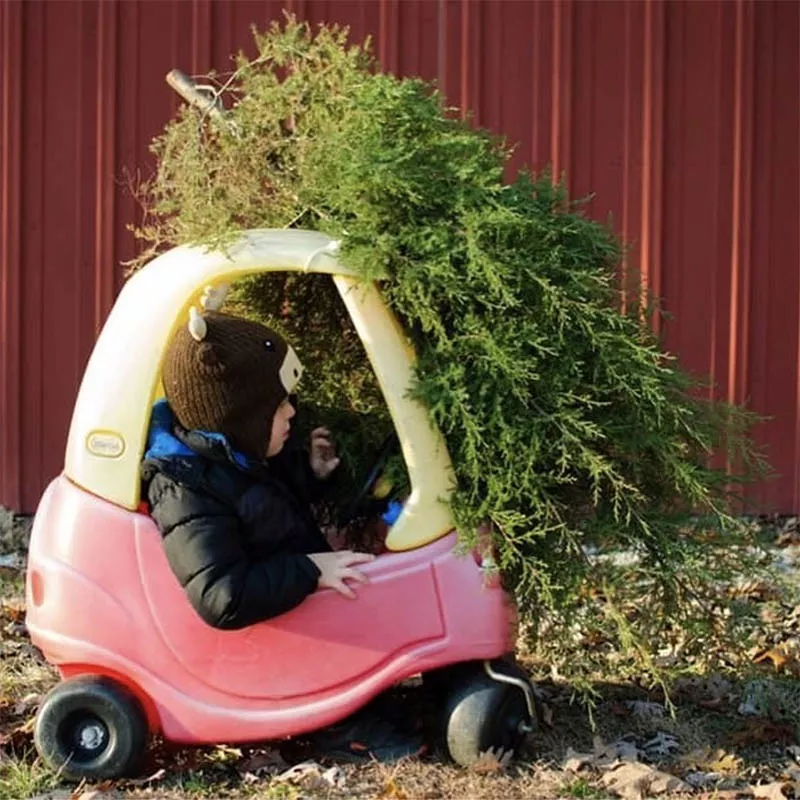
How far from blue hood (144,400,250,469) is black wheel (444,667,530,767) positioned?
0.81m

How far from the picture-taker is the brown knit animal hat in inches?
137

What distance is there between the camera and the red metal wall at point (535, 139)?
673cm

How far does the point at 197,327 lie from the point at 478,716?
1210 millimetres

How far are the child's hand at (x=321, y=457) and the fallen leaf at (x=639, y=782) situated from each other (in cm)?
111

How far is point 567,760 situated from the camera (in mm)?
3668

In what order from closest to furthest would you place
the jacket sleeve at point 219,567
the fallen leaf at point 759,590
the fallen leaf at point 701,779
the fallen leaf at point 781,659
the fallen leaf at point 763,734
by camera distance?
1. the jacket sleeve at point 219,567
2. the fallen leaf at point 701,779
3. the fallen leaf at point 763,734
4. the fallen leaf at point 781,659
5. the fallen leaf at point 759,590

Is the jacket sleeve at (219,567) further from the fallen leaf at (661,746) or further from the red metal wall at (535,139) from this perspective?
the red metal wall at (535,139)

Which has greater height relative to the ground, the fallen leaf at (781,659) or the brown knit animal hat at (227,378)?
the brown knit animal hat at (227,378)

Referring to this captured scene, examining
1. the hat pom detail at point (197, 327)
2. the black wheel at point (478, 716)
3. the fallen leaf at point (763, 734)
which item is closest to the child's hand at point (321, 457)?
the hat pom detail at point (197, 327)

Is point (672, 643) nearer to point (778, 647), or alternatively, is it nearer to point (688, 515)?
point (688, 515)

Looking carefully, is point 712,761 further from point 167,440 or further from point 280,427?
point 167,440

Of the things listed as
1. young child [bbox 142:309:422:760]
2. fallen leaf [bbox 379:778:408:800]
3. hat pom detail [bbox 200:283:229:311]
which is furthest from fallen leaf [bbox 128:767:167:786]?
hat pom detail [bbox 200:283:229:311]

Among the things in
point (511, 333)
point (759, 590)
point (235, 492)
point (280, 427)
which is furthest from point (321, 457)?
point (759, 590)

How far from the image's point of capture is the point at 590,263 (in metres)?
3.69
